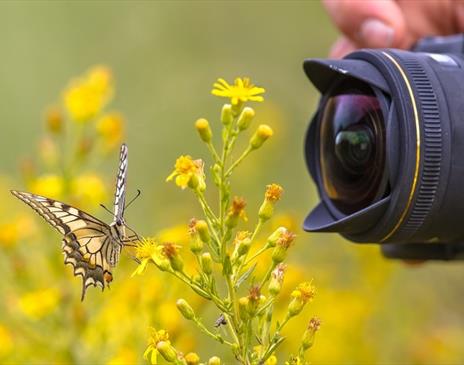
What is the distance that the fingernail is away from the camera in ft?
7.04

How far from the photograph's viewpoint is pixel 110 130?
2.20 meters

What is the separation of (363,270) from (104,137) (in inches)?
30.9

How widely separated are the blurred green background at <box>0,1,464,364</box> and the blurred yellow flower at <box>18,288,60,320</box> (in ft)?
0.10

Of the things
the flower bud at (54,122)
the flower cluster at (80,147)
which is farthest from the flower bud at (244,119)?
the flower bud at (54,122)

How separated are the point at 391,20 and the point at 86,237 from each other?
78 centimetres

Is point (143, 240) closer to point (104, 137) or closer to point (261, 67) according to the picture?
point (104, 137)

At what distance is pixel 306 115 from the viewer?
3.95m

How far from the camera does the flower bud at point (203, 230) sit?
4.37ft

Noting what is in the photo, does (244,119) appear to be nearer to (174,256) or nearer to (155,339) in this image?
(174,256)

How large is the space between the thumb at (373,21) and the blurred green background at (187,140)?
0.41 metres

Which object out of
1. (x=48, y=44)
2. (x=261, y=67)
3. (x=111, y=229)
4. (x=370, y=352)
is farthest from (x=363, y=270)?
(x=48, y=44)

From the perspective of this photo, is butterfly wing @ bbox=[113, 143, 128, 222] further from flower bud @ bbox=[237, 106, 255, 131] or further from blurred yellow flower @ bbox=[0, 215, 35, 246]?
blurred yellow flower @ bbox=[0, 215, 35, 246]

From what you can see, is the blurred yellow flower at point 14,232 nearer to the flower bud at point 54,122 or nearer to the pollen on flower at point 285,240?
the flower bud at point 54,122

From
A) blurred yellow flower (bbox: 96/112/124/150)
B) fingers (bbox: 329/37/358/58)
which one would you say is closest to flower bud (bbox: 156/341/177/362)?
blurred yellow flower (bbox: 96/112/124/150)
